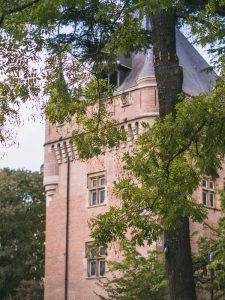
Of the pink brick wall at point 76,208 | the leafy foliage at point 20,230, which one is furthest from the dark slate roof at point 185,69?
the leafy foliage at point 20,230

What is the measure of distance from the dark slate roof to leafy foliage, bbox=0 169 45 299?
11653mm

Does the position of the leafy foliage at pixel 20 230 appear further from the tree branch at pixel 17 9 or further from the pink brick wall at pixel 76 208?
the tree branch at pixel 17 9

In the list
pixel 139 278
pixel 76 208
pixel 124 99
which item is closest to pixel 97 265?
pixel 76 208

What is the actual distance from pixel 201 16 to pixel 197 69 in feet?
69.4

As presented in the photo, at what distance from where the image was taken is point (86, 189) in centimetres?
2695

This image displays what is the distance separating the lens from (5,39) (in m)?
8.53

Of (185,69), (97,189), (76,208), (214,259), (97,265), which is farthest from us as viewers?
(185,69)

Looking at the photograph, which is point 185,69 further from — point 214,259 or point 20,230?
point 20,230

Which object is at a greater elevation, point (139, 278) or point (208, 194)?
point (208, 194)

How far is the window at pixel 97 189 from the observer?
26453mm

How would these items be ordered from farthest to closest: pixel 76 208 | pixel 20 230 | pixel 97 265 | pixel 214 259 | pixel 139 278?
pixel 20 230, pixel 76 208, pixel 97 265, pixel 139 278, pixel 214 259

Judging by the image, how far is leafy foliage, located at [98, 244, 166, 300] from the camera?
65.8 ft

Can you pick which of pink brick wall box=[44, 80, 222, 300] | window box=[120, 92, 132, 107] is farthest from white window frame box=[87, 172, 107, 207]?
window box=[120, 92, 132, 107]

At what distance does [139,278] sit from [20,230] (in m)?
16.5
